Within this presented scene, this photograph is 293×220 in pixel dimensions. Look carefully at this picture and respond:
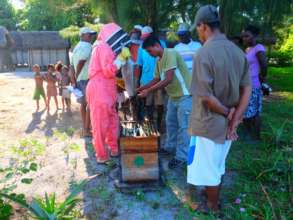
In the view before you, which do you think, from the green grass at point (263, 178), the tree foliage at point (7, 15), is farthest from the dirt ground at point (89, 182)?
the tree foliage at point (7, 15)

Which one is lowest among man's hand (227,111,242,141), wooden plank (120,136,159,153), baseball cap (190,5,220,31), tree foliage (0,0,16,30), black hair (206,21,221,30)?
wooden plank (120,136,159,153)

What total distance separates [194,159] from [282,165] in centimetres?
162

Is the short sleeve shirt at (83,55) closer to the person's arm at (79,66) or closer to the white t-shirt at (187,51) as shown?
the person's arm at (79,66)

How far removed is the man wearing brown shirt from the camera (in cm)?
269

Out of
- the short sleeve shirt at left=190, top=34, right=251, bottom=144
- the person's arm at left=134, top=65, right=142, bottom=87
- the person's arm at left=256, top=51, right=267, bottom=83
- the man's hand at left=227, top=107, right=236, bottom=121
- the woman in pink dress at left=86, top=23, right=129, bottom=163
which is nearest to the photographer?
the short sleeve shirt at left=190, top=34, right=251, bottom=144

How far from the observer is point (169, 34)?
7.99 m

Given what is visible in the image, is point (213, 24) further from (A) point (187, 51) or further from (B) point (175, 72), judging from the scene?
(A) point (187, 51)

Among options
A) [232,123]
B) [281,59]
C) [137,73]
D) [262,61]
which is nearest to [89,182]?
[232,123]

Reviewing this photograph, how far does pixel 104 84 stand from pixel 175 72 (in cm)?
83

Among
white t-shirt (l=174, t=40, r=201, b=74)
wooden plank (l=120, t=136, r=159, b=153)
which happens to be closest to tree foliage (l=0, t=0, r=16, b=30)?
white t-shirt (l=174, t=40, r=201, b=74)

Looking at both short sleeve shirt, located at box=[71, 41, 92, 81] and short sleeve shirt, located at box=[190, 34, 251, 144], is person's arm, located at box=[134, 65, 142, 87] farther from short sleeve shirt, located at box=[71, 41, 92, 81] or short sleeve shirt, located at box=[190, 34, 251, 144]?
short sleeve shirt, located at box=[190, 34, 251, 144]

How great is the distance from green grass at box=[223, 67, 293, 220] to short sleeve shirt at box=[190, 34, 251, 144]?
0.85 metres

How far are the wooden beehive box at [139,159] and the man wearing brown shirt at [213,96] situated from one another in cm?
71

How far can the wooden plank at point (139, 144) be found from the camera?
3.58 meters
